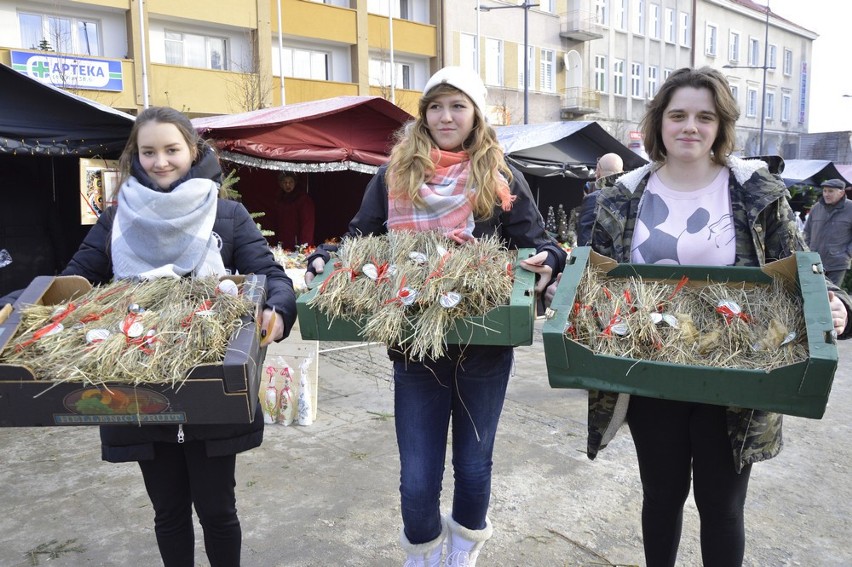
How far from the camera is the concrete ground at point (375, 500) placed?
287cm

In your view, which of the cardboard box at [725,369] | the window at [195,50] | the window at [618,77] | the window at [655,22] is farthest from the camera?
the window at [655,22]

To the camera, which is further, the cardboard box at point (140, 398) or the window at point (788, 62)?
the window at point (788, 62)

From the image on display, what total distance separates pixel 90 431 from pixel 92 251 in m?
2.54

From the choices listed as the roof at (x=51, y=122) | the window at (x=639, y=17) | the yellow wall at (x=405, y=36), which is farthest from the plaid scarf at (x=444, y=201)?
the window at (x=639, y=17)

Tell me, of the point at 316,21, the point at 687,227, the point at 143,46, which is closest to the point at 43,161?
the point at 687,227

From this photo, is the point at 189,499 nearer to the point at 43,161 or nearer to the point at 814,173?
the point at 43,161

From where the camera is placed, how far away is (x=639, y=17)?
108 ft

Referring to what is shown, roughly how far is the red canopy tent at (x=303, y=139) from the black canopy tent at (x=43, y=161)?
35.4 inches

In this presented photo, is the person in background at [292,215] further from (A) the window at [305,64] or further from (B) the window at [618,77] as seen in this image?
(B) the window at [618,77]

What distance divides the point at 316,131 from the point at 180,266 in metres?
5.07

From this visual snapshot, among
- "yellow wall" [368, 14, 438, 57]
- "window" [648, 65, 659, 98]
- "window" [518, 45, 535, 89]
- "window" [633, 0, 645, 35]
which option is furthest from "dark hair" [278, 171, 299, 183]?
"window" [633, 0, 645, 35]

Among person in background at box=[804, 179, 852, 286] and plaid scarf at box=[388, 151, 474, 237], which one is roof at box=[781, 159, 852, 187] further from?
plaid scarf at box=[388, 151, 474, 237]

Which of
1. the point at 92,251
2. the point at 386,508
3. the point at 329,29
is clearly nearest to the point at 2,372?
the point at 92,251

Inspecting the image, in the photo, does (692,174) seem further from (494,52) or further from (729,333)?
(494,52)
